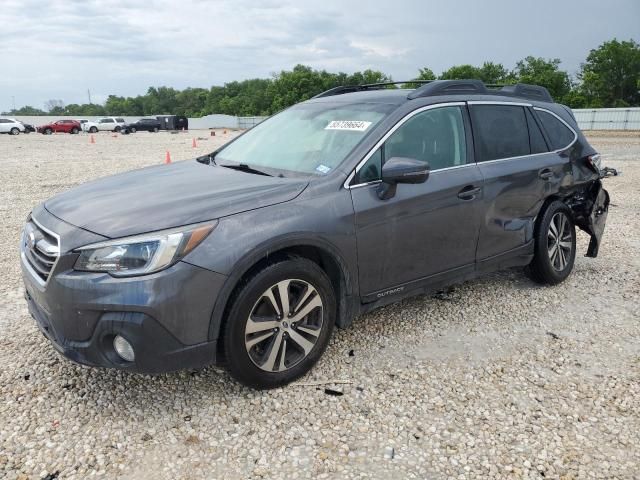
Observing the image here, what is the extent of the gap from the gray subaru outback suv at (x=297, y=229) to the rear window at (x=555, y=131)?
0.11ft

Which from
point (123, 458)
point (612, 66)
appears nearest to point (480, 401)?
point (123, 458)

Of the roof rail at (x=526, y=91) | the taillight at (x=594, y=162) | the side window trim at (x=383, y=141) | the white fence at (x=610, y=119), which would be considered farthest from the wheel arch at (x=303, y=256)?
the white fence at (x=610, y=119)

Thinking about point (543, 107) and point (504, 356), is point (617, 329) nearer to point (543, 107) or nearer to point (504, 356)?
point (504, 356)

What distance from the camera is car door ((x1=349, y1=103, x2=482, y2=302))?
3453 mm

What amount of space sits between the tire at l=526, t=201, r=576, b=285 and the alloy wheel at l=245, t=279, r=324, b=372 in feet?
8.14

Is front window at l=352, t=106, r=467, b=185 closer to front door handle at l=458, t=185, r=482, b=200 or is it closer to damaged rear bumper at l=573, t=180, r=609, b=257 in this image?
front door handle at l=458, t=185, r=482, b=200

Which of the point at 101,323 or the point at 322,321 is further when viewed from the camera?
the point at 322,321

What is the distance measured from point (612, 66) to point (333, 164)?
65.8 m

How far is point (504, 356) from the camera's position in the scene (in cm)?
372

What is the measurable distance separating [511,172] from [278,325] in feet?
7.94

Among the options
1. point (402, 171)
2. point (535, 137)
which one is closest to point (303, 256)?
point (402, 171)

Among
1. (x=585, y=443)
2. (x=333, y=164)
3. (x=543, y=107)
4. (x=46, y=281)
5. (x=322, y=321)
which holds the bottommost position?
(x=585, y=443)

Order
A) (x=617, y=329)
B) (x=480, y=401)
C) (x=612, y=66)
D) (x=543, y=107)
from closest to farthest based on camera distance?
(x=480, y=401)
(x=617, y=329)
(x=543, y=107)
(x=612, y=66)

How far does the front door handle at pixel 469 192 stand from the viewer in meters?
3.94
